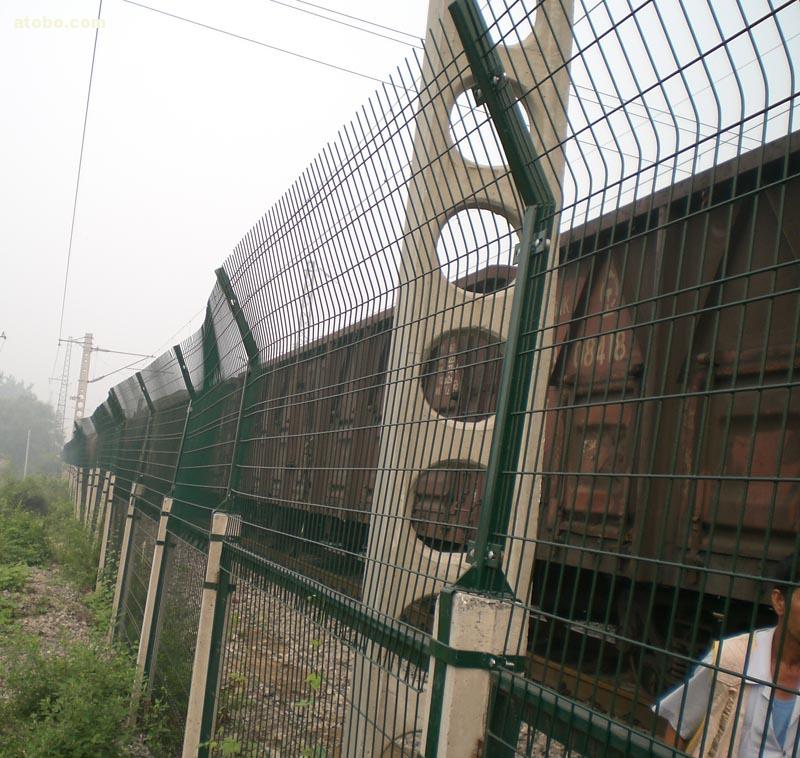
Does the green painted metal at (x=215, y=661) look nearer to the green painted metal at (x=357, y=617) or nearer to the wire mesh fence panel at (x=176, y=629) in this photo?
the wire mesh fence panel at (x=176, y=629)

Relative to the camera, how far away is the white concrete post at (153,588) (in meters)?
6.56

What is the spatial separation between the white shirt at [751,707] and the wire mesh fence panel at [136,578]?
5735 mm

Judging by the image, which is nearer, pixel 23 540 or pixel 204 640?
pixel 204 640

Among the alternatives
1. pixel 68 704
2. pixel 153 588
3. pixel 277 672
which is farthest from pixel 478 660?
pixel 153 588

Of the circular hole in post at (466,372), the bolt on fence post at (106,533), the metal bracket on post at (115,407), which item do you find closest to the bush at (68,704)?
the circular hole in post at (466,372)

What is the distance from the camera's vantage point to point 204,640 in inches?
175

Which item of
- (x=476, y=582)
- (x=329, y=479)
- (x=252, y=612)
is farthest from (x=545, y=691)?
(x=252, y=612)

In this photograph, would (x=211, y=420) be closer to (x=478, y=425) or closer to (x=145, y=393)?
(x=478, y=425)

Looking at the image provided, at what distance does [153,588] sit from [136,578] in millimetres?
1868

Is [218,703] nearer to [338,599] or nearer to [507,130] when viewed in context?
[338,599]

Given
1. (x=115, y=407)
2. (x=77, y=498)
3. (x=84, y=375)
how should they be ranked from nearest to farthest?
(x=115, y=407) < (x=77, y=498) < (x=84, y=375)

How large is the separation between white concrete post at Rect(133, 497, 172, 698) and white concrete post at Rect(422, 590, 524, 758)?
5.02 metres

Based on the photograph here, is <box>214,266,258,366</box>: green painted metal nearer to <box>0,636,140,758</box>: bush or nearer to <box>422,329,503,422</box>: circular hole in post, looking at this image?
<box>422,329,503,422</box>: circular hole in post

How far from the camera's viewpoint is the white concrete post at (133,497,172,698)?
258 inches
